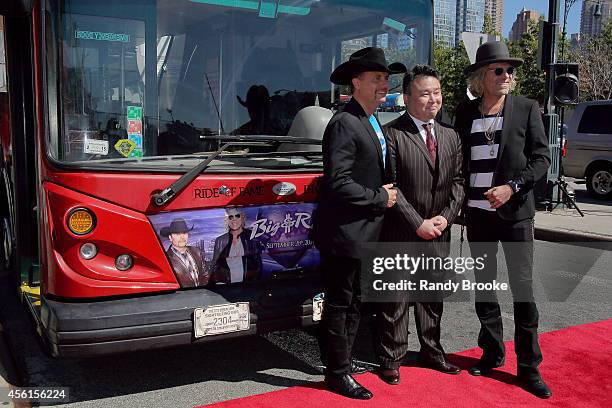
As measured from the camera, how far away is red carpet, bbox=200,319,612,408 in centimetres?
376

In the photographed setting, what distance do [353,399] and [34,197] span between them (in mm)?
2566

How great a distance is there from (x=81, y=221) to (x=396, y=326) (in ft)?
6.34

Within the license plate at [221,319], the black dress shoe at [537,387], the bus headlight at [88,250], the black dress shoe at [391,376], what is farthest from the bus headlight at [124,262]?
the black dress shoe at [537,387]

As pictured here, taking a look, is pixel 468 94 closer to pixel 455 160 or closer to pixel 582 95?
pixel 455 160

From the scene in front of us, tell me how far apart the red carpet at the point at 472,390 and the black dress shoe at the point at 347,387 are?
0.04m

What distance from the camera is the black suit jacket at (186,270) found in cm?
377

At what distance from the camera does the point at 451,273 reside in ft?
13.9

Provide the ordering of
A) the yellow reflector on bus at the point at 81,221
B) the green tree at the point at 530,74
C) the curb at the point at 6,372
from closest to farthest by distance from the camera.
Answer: the yellow reflector on bus at the point at 81,221 < the curb at the point at 6,372 < the green tree at the point at 530,74

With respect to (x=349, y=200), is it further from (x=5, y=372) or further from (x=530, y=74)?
(x=530, y=74)

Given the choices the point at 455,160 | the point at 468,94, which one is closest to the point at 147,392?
the point at 455,160

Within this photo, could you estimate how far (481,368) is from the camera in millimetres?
4215

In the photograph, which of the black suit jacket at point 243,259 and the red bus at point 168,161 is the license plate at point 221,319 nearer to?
the red bus at point 168,161

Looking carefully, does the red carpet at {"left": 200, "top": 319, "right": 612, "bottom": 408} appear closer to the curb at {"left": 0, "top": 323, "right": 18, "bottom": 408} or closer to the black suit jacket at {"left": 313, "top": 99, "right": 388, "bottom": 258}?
the black suit jacket at {"left": 313, "top": 99, "right": 388, "bottom": 258}

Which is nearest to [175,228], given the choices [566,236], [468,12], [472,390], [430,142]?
[430,142]
